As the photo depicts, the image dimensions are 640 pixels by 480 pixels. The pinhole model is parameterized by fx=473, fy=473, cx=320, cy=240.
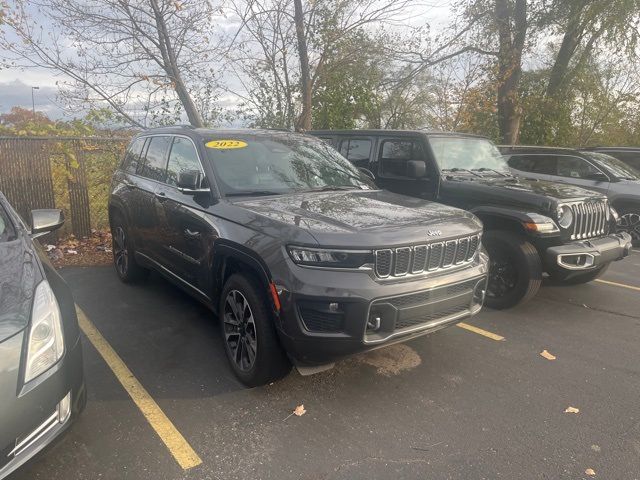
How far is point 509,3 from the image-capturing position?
13.8 meters

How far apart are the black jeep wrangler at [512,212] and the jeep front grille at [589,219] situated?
0.4 inches

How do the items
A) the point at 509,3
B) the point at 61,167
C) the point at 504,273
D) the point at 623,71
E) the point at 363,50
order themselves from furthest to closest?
the point at 623,71, the point at 509,3, the point at 363,50, the point at 61,167, the point at 504,273

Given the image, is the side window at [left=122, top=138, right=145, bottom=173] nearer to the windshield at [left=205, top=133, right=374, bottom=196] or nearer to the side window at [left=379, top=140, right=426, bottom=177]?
the windshield at [left=205, top=133, right=374, bottom=196]

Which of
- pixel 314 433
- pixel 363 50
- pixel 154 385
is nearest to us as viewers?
pixel 314 433

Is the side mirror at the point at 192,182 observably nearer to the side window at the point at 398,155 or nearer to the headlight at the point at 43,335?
the headlight at the point at 43,335

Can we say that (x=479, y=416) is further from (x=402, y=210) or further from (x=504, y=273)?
(x=504, y=273)

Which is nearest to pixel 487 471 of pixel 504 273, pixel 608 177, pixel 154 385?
pixel 154 385

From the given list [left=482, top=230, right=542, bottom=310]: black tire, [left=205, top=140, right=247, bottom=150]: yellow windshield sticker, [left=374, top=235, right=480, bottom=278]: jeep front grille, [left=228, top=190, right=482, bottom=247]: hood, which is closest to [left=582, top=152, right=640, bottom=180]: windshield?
[left=482, top=230, right=542, bottom=310]: black tire

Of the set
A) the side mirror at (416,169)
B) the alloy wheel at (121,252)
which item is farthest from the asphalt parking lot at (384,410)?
the side mirror at (416,169)

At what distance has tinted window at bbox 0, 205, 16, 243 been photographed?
2.85m

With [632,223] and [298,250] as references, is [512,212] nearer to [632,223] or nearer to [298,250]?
[298,250]

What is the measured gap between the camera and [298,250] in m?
2.90

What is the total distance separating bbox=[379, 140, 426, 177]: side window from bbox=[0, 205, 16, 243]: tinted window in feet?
13.8

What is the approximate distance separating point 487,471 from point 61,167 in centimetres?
786
